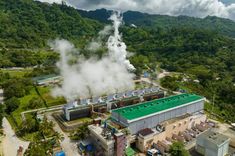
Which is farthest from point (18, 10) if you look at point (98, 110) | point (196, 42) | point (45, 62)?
point (98, 110)

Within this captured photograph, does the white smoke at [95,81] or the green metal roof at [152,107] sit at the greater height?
the white smoke at [95,81]

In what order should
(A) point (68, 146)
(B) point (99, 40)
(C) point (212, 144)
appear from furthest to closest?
(B) point (99, 40) → (A) point (68, 146) → (C) point (212, 144)

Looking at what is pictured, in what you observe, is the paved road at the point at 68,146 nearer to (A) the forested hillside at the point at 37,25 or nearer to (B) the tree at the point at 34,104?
(B) the tree at the point at 34,104

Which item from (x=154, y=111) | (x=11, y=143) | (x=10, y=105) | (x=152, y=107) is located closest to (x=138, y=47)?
(x=152, y=107)

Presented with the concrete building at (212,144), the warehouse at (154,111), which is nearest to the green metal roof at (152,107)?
the warehouse at (154,111)

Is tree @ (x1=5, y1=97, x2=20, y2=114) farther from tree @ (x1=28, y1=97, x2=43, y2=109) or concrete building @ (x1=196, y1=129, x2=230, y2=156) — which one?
concrete building @ (x1=196, y1=129, x2=230, y2=156)

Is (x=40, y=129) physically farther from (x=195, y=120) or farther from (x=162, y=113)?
(x=195, y=120)

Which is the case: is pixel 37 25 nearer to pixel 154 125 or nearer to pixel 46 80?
pixel 46 80
